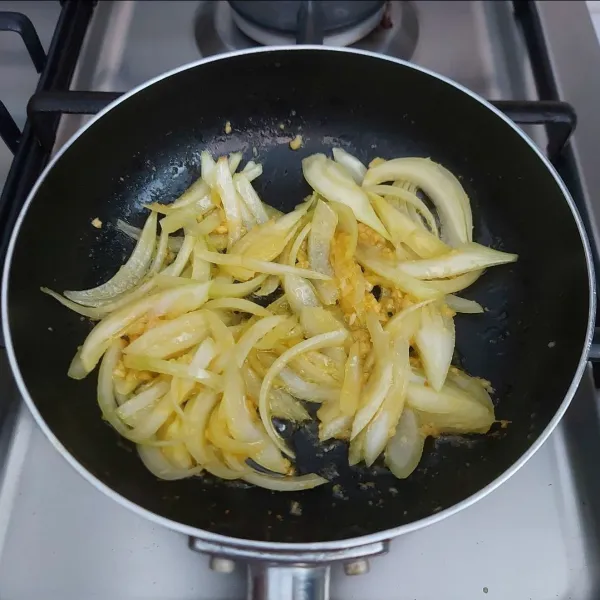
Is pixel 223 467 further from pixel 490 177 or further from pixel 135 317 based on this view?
pixel 490 177

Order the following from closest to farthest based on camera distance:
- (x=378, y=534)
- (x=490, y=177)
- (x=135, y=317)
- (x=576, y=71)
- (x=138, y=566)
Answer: (x=378, y=534), (x=138, y=566), (x=135, y=317), (x=490, y=177), (x=576, y=71)

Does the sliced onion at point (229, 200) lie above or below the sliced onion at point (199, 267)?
above

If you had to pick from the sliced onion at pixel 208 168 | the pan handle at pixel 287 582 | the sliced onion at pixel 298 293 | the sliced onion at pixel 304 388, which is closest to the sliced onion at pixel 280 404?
the sliced onion at pixel 304 388

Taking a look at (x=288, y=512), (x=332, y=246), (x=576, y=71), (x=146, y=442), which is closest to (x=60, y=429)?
(x=146, y=442)

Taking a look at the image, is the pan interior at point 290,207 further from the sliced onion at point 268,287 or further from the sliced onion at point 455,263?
the sliced onion at point 268,287

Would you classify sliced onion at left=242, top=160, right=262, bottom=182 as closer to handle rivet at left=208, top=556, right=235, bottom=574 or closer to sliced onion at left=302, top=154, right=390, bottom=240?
sliced onion at left=302, top=154, right=390, bottom=240

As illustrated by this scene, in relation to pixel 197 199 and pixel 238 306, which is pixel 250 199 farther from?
pixel 238 306
